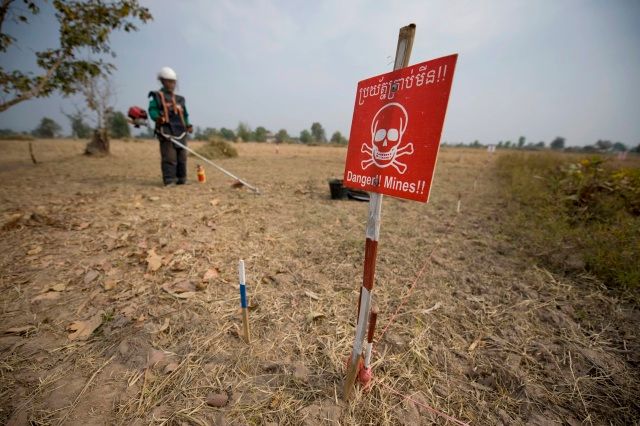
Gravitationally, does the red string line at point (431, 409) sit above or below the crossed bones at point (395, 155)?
below

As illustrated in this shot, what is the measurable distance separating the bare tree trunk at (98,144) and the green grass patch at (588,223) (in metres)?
16.3

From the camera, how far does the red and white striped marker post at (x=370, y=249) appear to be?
3.86ft

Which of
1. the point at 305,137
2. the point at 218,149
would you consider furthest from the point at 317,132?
the point at 218,149

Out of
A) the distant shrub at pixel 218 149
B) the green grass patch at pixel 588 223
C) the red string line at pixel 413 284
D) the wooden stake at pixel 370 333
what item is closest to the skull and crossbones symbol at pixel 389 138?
the wooden stake at pixel 370 333

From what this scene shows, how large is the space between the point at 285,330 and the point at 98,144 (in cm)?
1491

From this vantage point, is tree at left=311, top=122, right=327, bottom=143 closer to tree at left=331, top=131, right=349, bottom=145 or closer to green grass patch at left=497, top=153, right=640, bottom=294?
tree at left=331, top=131, right=349, bottom=145


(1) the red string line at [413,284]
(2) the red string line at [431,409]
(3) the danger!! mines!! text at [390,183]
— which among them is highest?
(3) the danger!! mines!! text at [390,183]

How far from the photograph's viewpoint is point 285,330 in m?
2.14

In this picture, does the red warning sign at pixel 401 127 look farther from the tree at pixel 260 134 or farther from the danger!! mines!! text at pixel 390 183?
the tree at pixel 260 134

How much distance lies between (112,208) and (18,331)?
126 inches

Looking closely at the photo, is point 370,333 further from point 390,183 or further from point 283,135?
point 283,135

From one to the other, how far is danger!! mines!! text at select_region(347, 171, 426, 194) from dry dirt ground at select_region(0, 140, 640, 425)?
138 centimetres

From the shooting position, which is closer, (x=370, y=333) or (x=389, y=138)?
(x=389, y=138)

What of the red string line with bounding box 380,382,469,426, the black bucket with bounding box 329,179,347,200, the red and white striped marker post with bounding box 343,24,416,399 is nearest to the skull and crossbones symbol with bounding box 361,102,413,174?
the red and white striped marker post with bounding box 343,24,416,399
